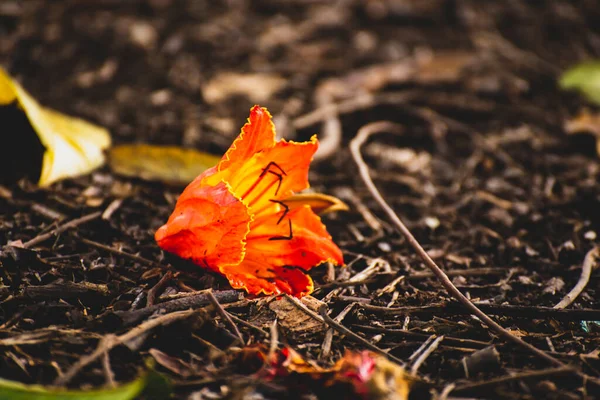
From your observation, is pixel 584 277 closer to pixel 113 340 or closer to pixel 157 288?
pixel 157 288

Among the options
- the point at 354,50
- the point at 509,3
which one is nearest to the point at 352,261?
the point at 354,50

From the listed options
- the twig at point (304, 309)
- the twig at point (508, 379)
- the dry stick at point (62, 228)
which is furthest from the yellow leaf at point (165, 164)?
the twig at point (508, 379)

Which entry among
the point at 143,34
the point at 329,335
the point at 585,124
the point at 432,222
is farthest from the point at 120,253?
the point at 585,124

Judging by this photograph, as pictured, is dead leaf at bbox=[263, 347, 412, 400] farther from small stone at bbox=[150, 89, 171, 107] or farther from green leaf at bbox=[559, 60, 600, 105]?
green leaf at bbox=[559, 60, 600, 105]

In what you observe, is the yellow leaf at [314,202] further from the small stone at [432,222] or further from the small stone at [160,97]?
the small stone at [160,97]

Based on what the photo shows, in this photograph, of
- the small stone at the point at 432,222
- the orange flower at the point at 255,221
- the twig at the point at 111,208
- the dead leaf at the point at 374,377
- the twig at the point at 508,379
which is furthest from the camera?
the small stone at the point at 432,222

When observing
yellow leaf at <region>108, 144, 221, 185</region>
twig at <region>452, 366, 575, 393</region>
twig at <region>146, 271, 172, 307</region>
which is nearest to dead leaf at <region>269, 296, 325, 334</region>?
twig at <region>146, 271, 172, 307</region>
